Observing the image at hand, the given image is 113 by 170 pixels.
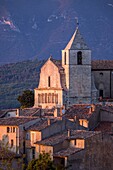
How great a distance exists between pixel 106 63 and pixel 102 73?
119 centimetres

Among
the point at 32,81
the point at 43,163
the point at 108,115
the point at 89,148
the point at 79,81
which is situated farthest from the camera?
the point at 32,81

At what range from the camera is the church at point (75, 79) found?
9612 centimetres

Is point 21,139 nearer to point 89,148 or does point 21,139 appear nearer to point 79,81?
point 89,148

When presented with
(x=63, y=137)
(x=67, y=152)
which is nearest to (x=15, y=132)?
(x=63, y=137)

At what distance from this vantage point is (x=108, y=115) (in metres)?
66.9

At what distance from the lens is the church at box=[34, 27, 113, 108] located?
96125mm

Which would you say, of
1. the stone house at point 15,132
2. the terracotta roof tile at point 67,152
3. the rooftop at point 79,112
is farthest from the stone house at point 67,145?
the rooftop at point 79,112

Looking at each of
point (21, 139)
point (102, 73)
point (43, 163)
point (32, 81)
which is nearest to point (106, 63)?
point (102, 73)

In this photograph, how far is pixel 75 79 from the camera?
97.3 m

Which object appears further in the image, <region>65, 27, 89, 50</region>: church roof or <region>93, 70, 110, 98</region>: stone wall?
<region>93, 70, 110, 98</region>: stone wall

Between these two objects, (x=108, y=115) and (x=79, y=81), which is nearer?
(x=108, y=115)

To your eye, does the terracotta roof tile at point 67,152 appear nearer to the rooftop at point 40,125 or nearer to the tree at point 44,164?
the tree at point 44,164

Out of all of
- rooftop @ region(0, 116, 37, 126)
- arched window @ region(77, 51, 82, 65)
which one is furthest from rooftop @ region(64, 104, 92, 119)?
arched window @ region(77, 51, 82, 65)

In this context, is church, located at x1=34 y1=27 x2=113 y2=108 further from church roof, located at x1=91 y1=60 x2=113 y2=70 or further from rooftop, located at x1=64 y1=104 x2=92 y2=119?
rooftop, located at x1=64 y1=104 x2=92 y2=119
